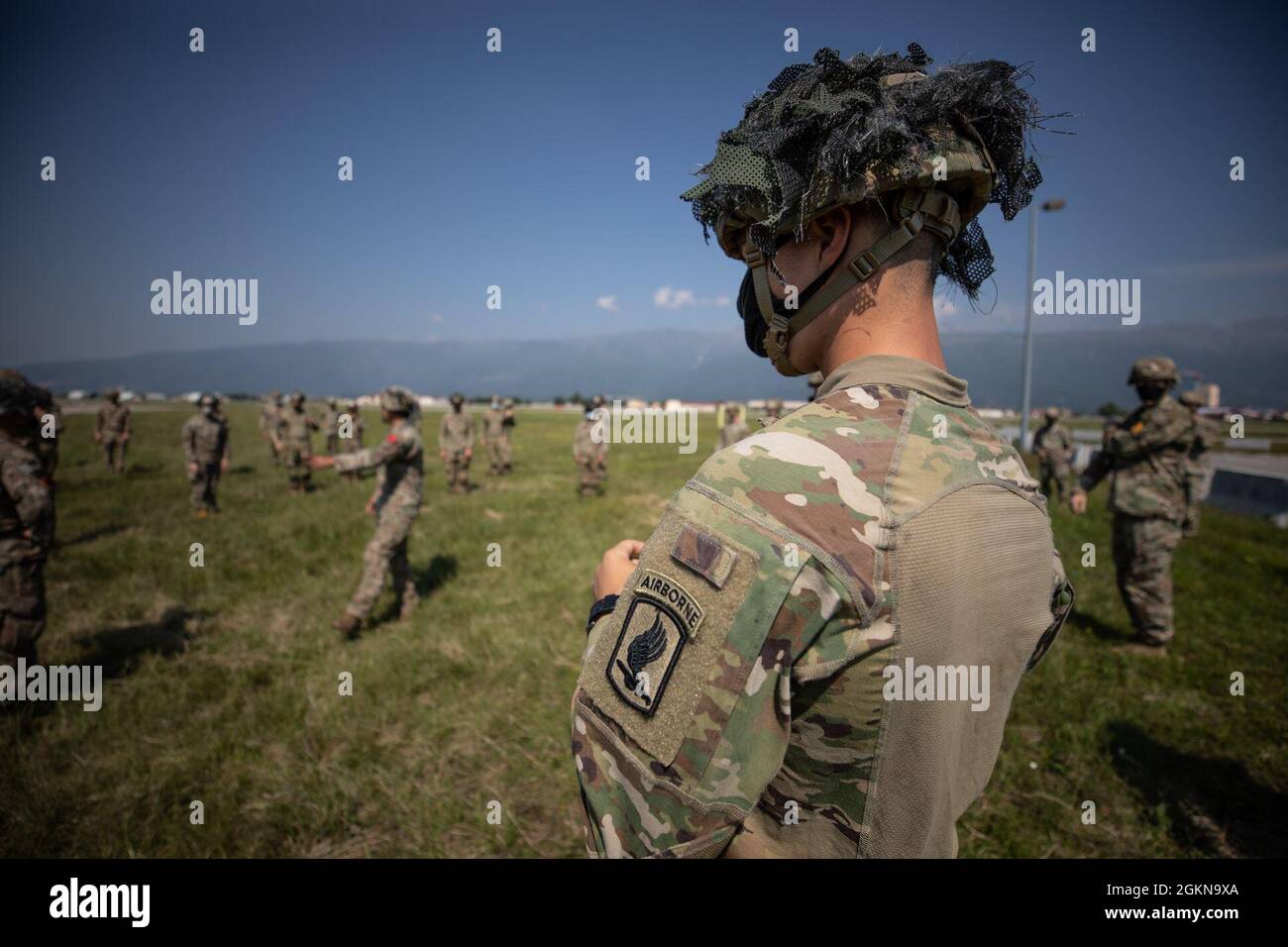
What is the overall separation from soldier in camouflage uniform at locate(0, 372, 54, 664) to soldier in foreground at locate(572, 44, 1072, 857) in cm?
609

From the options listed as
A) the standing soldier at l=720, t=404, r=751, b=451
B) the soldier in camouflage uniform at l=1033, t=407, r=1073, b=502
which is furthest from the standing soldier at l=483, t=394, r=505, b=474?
the soldier in camouflage uniform at l=1033, t=407, r=1073, b=502

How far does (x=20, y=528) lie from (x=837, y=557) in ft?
22.5

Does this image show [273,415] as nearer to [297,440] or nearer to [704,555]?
[297,440]

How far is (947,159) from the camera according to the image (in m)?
1.26

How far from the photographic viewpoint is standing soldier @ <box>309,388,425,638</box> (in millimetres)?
6539

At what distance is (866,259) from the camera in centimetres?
128

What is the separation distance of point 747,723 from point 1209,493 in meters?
22.2

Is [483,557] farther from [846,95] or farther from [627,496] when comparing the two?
[846,95]

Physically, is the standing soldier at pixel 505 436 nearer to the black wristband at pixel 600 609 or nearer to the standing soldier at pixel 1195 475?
the standing soldier at pixel 1195 475

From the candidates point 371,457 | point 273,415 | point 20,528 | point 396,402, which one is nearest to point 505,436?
point 273,415

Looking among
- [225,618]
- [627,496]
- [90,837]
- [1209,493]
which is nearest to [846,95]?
[90,837]

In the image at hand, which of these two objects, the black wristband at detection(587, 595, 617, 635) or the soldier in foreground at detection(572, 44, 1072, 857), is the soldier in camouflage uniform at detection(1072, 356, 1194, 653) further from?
the black wristband at detection(587, 595, 617, 635)

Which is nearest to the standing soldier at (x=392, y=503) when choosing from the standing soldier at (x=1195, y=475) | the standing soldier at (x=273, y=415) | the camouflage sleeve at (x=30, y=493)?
the camouflage sleeve at (x=30, y=493)

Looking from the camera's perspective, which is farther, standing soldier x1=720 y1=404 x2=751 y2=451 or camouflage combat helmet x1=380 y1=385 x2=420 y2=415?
standing soldier x1=720 y1=404 x2=751 y2=451
